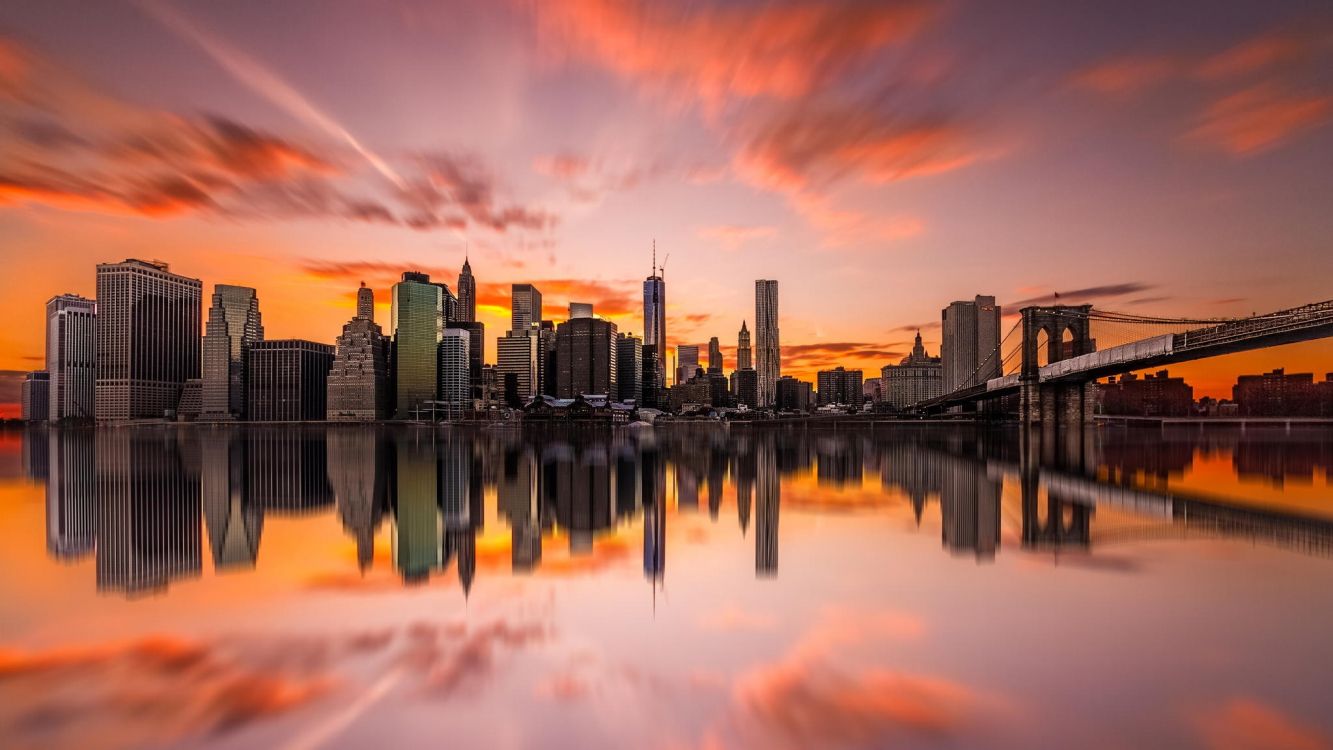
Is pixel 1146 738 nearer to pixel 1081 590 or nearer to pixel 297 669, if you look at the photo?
pixel 1081 590

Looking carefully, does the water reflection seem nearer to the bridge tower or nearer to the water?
the water

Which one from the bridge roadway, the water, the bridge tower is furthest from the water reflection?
the bridge tower

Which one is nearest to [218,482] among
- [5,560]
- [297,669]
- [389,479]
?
[389,479]

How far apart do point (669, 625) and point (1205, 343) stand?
258ft

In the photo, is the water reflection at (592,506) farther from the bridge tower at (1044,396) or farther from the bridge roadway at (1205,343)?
the bridge tower at (1044,396)

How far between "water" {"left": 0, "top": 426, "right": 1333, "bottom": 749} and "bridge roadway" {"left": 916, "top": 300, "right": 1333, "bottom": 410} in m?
48.8

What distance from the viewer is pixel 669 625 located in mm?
10508

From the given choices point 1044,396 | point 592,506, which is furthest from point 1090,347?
point 592,506

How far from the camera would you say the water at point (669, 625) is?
7133mm

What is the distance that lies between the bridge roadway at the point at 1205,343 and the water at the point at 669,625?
48.8 m

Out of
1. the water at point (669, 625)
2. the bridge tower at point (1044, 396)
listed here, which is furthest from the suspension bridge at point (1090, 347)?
the water at point (669, 625)

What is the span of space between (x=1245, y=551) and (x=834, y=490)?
14.3 metres

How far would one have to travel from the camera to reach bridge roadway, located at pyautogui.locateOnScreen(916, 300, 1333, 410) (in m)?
55.9

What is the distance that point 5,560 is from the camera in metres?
14.7
